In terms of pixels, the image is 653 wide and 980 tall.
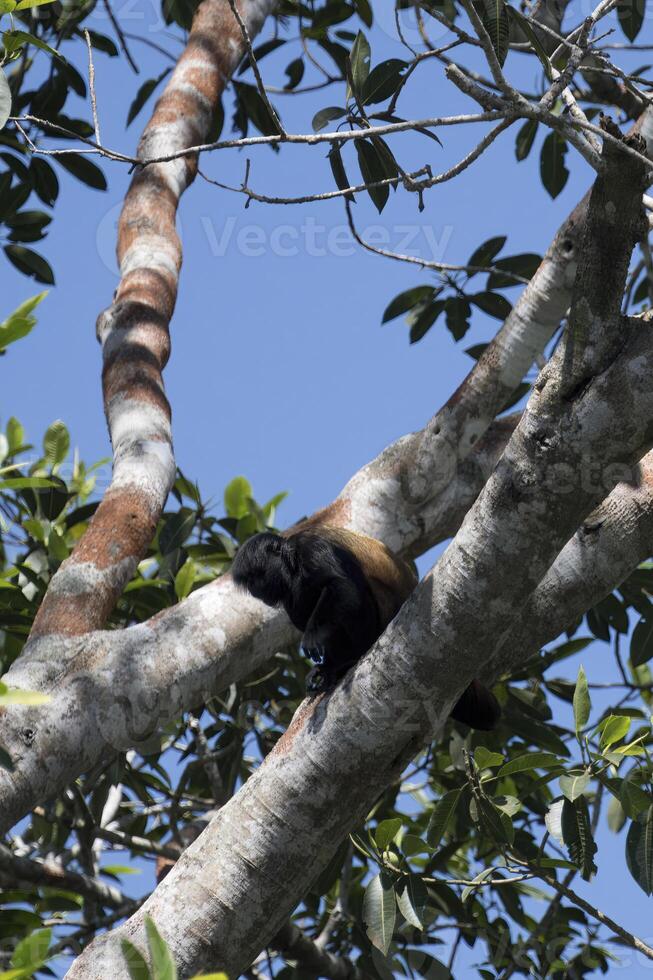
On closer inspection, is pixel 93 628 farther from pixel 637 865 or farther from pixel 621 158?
pixel 621 158

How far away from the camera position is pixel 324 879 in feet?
13.3

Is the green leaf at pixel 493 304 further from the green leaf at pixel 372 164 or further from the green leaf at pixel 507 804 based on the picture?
the green leaf at pixel 507 804

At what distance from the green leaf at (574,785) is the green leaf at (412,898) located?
1.68ft

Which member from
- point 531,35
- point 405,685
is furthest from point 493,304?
point 405,685

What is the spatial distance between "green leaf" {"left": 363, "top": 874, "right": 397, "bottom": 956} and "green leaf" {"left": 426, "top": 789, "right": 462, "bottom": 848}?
0.19m

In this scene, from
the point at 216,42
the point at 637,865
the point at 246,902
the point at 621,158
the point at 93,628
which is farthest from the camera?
the point at 216,42

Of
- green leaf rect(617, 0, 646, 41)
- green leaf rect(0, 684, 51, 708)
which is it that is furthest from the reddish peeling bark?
green leaf rect(617, 0, 646, 41)

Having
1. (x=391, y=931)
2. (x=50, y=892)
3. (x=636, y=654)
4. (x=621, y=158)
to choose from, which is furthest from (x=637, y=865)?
(x=50, y=892)

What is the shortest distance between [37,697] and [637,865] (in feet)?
6.51

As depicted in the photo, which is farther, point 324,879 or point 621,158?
point 324,879

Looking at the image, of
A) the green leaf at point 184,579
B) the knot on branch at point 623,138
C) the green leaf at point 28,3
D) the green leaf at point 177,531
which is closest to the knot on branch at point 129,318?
the green leaf at point 177,531

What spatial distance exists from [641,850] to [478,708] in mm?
771

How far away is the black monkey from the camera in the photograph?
3550 mm

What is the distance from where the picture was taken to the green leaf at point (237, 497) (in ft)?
16.0
